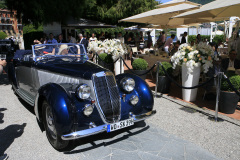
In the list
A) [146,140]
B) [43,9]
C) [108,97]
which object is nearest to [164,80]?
[146,140]

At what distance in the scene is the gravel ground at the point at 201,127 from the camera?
11.0ft

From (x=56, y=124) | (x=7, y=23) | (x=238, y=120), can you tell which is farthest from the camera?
(x=7, y=23)

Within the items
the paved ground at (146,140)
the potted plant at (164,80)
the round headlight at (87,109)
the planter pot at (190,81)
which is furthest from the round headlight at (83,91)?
the potted plant at (164,80)

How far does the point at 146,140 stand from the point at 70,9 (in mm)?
11040

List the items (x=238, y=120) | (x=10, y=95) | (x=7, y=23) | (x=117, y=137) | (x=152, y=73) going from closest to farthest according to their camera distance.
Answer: (x=117, y=137), (x=238, y=120), (x=10, y=95), (x=152, y=73), (x=7, y=23)

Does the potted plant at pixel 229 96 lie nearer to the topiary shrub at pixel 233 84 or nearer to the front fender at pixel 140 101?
the topiary shrub at pixel 233 84

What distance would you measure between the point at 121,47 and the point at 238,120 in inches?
202

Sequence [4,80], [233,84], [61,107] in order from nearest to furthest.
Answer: [61,107] → [233,84] → [4,80]

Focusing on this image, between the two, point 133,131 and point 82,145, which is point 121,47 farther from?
point 82,145

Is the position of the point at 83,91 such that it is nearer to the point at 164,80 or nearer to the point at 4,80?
the point at 164,80

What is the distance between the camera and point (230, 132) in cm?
384

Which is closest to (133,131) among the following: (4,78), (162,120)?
(162,120)

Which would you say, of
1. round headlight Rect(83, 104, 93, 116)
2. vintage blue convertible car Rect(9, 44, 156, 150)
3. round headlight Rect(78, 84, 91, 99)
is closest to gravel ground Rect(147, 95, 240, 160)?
vintage blue convertible car Rect(9, 44, 156, 150)

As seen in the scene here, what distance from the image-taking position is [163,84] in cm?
618
